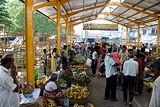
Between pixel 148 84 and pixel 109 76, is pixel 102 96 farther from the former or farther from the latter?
pixel 148 84

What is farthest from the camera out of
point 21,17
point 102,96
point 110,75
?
point 21,17

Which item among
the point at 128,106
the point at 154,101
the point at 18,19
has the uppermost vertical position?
the point at 18,19

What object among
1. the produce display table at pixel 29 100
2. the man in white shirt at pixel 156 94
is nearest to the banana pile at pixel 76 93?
the produce display table at pixel 29 100

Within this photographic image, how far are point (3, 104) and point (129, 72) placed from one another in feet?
13.4

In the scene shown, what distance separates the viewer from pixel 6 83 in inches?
139

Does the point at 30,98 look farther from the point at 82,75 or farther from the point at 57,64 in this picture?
the point at 57,64


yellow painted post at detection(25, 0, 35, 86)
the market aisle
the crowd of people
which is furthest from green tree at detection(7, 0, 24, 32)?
yellow painted post at detection(25, 0, 35, 86)

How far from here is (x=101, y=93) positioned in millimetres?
8641

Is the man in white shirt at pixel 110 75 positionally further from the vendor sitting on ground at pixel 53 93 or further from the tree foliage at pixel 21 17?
the tree foliage at pixel 21 17

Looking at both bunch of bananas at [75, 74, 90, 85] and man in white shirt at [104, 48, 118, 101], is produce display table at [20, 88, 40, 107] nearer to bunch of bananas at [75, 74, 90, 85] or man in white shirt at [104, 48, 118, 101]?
man in white shirt at [104, 48, 118, 101]

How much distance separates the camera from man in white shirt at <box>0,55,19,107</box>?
352cm

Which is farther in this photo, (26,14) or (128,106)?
(128,106)

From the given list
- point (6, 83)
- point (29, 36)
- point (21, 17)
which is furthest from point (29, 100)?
point (21, 17)

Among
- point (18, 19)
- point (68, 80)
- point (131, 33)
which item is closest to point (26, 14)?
point (68, 80)
